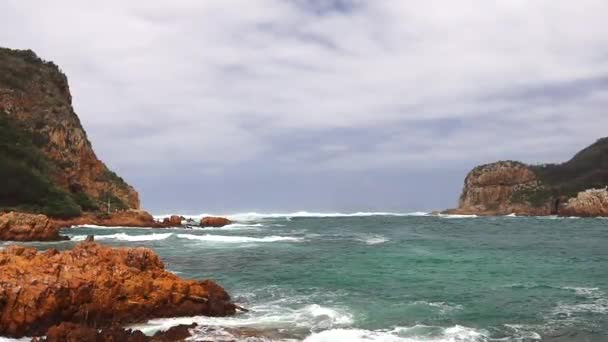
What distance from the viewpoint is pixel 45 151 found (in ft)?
302

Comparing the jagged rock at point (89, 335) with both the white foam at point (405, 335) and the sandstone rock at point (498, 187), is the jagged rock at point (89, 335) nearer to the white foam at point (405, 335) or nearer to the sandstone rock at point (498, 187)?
the white foam at point (405, 335)

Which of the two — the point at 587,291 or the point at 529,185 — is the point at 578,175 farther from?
the point at 587,291

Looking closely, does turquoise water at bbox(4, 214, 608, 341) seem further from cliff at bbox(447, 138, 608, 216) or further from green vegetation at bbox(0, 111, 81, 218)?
cliff at bbox(447, 138, 608, 216)

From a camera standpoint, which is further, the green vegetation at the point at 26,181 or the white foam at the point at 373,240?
the green vegetation at the point at 26,181

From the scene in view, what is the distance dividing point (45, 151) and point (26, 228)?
49560mm

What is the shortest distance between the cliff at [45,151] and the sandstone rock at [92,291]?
2332 inches

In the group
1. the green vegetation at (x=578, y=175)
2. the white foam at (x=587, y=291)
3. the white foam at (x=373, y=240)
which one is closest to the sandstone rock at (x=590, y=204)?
the green vegetation at (x=578, y=175)

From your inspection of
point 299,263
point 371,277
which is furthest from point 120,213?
point 371,277

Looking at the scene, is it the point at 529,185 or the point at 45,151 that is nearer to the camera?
the point at 45,151

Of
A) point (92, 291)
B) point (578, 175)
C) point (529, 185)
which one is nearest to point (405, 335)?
point (92, 291)

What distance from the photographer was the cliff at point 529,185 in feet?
539

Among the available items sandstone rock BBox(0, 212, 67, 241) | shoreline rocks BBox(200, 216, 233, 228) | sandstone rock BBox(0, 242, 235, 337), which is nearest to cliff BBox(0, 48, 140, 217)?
shoreline rocks BBox(200, 216, 233, 228)

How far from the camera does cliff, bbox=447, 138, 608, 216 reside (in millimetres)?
164375

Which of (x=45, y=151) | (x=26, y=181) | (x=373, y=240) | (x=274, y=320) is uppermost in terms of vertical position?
(x=45, y=151)
